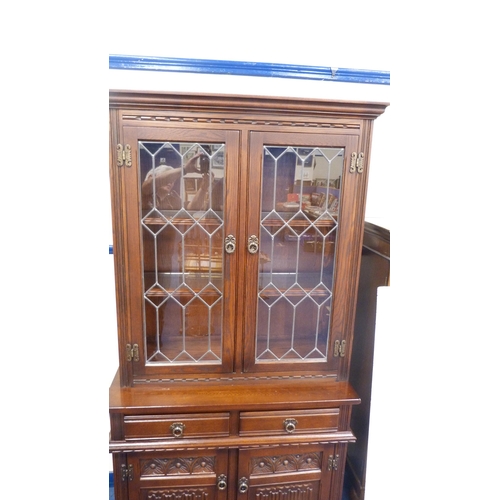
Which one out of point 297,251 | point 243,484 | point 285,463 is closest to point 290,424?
point 285,463

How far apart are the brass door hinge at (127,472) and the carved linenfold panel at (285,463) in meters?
0.41

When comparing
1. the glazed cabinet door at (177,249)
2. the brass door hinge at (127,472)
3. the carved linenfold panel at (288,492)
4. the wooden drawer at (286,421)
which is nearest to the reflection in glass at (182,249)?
the glazed cabinet door at (177,249)

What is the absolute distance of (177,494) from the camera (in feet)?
3.86

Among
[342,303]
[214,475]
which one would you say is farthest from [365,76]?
[214,475]

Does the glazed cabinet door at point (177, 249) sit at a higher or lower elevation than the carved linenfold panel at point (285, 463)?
higher

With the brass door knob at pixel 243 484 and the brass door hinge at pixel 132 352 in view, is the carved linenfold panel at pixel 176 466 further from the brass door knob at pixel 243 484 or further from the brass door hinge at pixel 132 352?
the brass door hinge at pixel 132 352

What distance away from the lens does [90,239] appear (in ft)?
1.20

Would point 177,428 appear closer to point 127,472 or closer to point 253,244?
point 127,472

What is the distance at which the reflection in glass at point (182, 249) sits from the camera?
108 cm

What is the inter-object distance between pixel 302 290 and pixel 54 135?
101 cm

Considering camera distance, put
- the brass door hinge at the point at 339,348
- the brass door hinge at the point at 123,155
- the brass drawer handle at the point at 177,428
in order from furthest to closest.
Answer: the brass door hinge at the point at 339,348 < the brass drawer handle at the point at 177,428 < the brass door hinge at the point at 123,155

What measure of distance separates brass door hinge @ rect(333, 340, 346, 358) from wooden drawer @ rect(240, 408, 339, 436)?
18 cm

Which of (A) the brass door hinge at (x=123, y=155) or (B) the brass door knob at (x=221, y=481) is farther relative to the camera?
(B) the brass door knob at (x=221, y=481)

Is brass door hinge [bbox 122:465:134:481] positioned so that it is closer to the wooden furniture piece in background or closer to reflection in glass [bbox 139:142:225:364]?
reflection in glass [bbox 139:142:225:364]
